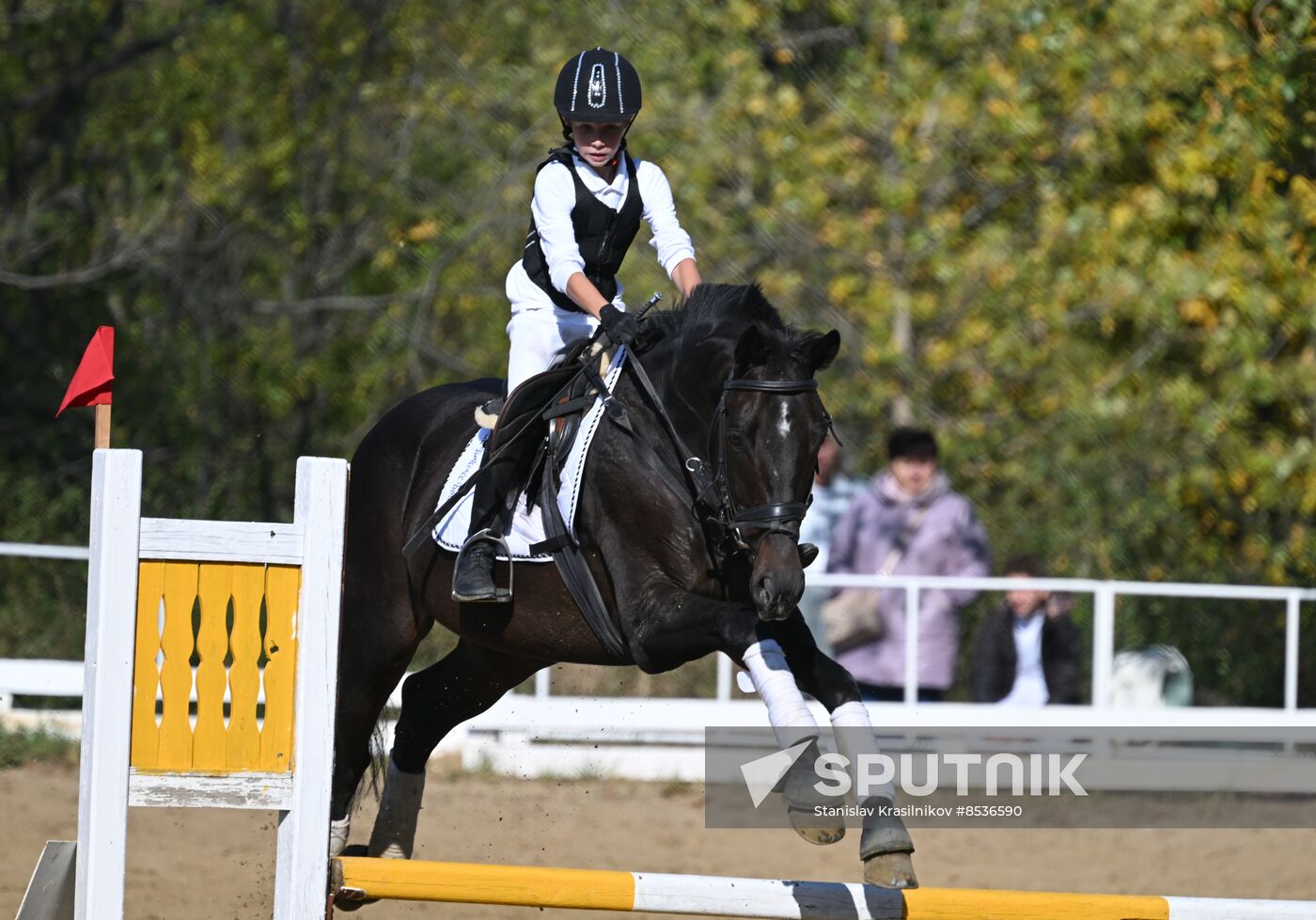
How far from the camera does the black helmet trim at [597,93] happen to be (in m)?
4.70

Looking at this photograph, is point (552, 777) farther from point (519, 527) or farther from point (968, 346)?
point (968, 346)

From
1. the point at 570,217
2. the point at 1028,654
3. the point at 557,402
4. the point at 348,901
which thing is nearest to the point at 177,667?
the point at 348,901

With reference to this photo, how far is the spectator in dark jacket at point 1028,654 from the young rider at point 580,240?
4.39 metres

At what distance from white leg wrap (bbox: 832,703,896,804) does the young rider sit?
1.20 metres

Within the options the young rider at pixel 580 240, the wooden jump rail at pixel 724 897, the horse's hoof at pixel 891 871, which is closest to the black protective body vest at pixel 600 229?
the young rider at pixel 580 240

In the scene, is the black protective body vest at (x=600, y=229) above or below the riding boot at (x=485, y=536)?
above

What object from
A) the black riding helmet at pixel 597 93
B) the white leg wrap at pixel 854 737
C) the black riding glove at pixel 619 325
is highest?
the black riding helmet at pixel 597 93

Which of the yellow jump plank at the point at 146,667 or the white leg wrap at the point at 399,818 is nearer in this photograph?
the yellow jump plank at the point at 146,667

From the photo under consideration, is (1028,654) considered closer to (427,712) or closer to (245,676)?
(427,712)

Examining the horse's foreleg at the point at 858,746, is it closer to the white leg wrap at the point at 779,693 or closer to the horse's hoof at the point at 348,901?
the white leg wrap at the point at 779,693

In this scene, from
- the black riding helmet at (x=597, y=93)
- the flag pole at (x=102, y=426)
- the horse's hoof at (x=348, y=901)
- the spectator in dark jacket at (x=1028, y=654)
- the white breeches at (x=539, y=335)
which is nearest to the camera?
Result: the horse's hoof at (x=348, y=901)

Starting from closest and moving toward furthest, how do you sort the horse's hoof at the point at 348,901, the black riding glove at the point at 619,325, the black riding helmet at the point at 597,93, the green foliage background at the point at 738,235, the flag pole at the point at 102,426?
1. the horse's hoof at the point at 348,901
2. the flag pole at the point at 102,426
3. the black riding glove at the point at 619,325
4. the black riding helmet at the point at 597,93
5. the green foliage background at the point at 738,235

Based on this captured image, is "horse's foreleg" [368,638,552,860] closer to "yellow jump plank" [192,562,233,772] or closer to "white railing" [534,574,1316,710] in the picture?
"yellow jump plank" [192,562,233,772]

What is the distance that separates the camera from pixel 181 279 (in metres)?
12.4
